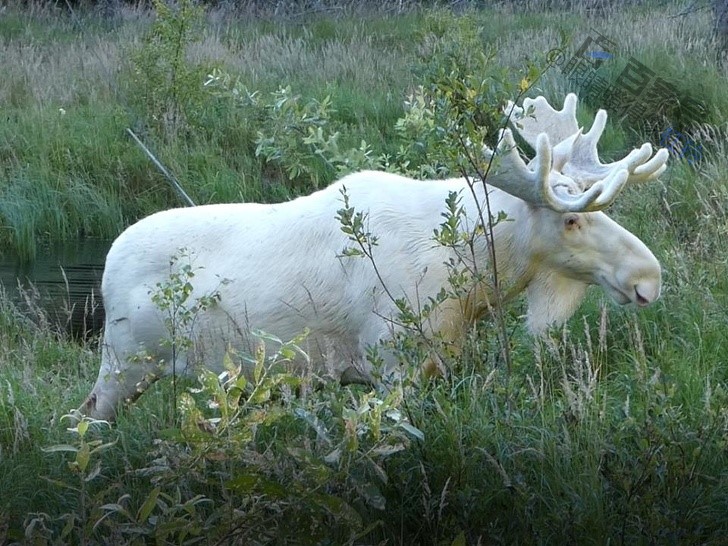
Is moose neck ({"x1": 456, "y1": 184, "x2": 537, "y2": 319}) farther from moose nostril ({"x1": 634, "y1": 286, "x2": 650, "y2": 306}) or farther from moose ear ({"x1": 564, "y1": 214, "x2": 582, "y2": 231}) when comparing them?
moose nostril ({"x1": 634, "y1": 286, "x2": 650, "y2": 306})

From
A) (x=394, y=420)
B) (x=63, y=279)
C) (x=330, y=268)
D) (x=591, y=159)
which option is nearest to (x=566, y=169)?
(x=591, y=159)

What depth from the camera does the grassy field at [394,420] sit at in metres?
3.71

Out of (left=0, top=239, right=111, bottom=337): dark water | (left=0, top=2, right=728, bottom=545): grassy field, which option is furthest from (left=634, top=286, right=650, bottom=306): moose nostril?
(left=0, top=239, right=111, bottom=337): dark water

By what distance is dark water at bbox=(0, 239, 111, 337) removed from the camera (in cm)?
930

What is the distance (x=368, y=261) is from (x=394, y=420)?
1392 millimetres

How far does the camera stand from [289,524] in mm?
3809

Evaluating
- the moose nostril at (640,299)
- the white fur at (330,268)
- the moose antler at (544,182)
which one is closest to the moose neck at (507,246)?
the white fur at (330,268)

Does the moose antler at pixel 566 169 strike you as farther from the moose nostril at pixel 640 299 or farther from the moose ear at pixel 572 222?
the moose nostril at pixel 640 299

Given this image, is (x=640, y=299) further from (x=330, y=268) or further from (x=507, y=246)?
(x=330, y=268)

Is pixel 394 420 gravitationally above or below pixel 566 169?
below

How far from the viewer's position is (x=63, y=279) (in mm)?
10719

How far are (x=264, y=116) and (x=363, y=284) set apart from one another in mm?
3624

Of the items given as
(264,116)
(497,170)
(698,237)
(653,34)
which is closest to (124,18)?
(653,34)

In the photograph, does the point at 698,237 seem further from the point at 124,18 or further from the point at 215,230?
the point at 124,18
